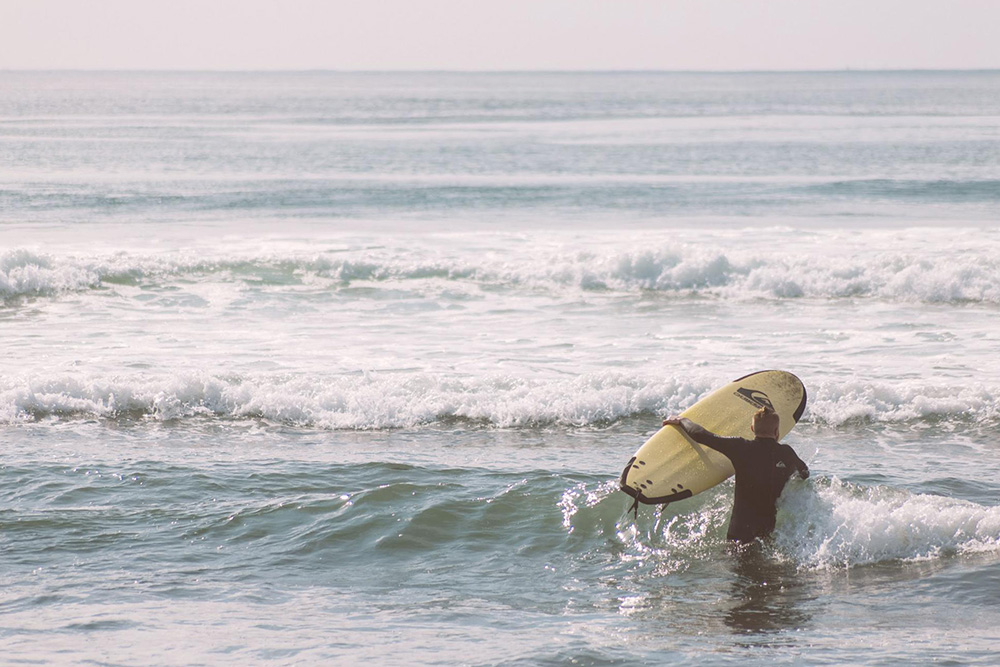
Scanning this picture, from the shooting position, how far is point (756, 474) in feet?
26.6

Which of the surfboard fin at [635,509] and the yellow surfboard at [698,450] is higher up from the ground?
the yellow surfboard at [698,450]

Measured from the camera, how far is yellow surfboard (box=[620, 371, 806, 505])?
856cm

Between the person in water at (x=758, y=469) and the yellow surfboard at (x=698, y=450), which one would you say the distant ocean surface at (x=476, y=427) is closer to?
the person in water at (x=758, y=469)

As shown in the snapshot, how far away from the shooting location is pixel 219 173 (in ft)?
126

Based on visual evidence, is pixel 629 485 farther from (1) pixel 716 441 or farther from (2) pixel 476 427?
(2) pixel 476 427

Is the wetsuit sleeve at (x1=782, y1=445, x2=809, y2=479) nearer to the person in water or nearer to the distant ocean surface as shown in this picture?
the person in water

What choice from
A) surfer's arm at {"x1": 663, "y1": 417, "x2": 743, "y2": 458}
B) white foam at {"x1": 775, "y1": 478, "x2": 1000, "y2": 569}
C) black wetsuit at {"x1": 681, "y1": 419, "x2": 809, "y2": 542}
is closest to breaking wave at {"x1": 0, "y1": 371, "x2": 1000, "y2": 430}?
white foam at {"x1": 775, "y1": 478, "x2": 1000, "y2": 569}

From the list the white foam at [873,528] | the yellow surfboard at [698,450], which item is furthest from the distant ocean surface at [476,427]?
the yellow surfboard at [698,450]

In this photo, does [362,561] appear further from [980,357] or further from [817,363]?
[980,357]

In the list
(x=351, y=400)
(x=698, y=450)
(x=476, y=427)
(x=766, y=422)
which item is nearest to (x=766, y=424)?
(x=766, y=422)

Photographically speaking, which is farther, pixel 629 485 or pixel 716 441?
pixel 629 485

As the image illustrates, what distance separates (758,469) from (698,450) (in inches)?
29.7

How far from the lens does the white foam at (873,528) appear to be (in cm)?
800

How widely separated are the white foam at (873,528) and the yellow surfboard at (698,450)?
670mm
